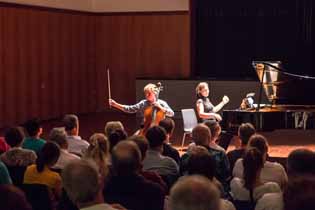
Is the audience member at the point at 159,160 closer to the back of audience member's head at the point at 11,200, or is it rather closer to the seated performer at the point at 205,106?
the back of audience member's head at the point at 11,200

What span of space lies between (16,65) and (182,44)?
429cm

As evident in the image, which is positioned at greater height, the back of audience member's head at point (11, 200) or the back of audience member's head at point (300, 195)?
the back of audience member's head at point (300, 195)

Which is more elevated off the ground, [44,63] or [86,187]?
[44,63]

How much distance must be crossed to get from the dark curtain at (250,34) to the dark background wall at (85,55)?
0.52m

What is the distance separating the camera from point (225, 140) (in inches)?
362

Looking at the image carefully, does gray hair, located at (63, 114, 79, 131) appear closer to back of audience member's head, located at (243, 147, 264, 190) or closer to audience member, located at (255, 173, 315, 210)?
back of audience member's head, located at (243, 147, 264, 190)

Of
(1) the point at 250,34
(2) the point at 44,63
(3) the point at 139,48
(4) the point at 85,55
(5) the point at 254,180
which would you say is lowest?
(5) the point at 254,180

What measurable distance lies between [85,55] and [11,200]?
A: 44.7 ft

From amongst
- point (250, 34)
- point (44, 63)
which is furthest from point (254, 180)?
point (250, 34)

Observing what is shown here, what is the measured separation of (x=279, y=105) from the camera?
9.88 metres

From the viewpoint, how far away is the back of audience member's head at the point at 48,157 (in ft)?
16.6

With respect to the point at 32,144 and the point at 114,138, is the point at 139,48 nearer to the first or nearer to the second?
the point at 32,144

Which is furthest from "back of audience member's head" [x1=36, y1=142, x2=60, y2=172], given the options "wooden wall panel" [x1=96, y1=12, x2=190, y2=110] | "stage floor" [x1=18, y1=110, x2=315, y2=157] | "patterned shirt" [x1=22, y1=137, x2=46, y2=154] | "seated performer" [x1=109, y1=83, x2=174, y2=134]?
"wooden wall panel" [x1=96, y1=12, x2=190, y2=110]

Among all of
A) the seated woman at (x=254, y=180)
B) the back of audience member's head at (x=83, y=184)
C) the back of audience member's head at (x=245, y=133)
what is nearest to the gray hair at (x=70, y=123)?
the back of audience member's head at (x=245, y=133)
